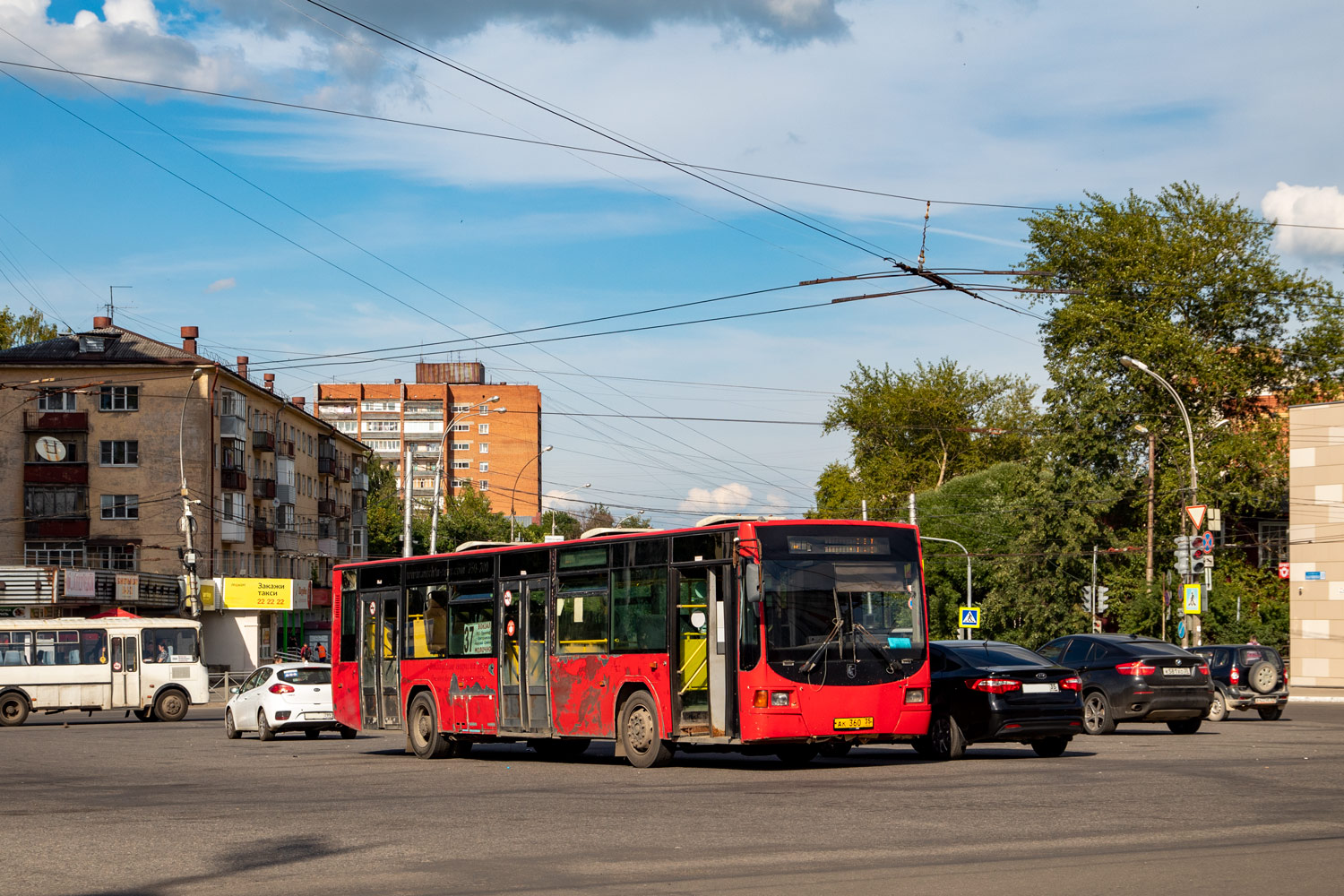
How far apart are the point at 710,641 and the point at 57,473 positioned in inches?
2397

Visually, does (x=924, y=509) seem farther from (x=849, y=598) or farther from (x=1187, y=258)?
(x=849, y=598)

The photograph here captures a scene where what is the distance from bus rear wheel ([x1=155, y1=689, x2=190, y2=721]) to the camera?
4022 centimetres

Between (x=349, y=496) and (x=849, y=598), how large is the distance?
309 feet

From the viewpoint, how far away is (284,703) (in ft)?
101

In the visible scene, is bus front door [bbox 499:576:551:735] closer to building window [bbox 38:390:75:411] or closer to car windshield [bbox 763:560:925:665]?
car windshield [bbox 763:560:925:665]

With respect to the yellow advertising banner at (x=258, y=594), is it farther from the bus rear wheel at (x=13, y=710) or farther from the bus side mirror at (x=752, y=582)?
the bus side mirror at (x=752, y=582)

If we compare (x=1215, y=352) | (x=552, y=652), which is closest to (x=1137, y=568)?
(x=1215, y=352)

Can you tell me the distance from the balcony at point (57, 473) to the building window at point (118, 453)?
103 centimetres

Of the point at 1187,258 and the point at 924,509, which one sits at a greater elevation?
the point at 1187,258

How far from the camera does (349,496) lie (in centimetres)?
10888

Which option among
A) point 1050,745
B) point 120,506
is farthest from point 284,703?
point 120,506

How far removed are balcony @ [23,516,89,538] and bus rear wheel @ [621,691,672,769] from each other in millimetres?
58668

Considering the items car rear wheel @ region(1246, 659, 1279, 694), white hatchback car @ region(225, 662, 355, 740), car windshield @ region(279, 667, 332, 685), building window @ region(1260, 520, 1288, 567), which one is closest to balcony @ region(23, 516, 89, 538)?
white hatchback car @ region(225, 662, 355, 740)

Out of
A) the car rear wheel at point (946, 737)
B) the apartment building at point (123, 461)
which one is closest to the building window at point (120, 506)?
the apartment building at point (123, 461)
